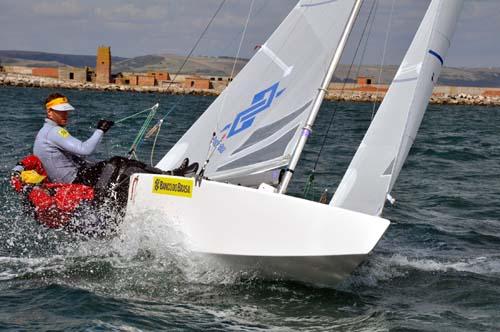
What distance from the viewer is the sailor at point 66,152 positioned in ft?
17.1

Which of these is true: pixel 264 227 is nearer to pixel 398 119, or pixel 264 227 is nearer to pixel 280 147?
pixel 280 147

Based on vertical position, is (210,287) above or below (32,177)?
below

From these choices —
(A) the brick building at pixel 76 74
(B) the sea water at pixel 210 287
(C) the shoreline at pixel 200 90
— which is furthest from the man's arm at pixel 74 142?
(A) the brick building at pixel 76 74

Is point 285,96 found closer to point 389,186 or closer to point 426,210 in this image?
point 389,186

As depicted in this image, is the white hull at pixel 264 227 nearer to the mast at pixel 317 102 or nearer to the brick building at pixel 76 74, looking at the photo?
the mast at pixel 317 102

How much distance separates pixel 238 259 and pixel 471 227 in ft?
11.2

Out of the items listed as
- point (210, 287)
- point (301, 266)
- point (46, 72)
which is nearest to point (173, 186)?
point (210, 287)

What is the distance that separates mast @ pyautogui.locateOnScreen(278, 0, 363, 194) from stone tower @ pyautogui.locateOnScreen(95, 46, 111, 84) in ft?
194

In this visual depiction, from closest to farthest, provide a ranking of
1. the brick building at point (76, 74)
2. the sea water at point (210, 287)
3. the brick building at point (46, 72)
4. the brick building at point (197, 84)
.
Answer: the sea water at point (210, 287), the brick building at point (197, 84), the brick building at point (76, 74), the brick building at point (46, 72)

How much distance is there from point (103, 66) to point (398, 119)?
6068cm

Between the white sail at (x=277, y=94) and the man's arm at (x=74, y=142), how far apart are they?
915 millimetres

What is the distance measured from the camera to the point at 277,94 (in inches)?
223

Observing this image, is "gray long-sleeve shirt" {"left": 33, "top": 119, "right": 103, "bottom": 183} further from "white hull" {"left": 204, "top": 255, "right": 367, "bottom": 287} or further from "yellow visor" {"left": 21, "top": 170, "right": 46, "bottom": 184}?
"white hull" {"left": 204, "top": 255, "right": 367, "bottom": 287}

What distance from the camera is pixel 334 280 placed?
192 inches
